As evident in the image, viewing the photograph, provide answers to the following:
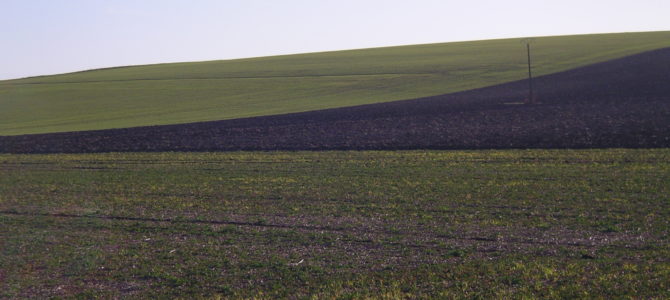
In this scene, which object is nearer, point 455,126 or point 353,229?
point 353,229

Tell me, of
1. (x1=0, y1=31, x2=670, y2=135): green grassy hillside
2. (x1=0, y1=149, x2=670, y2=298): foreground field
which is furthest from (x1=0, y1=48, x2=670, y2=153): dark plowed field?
(x1=0, y1=31, x2=670, y2=135): green grassy hillside

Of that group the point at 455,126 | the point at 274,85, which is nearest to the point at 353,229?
the point at 455,126

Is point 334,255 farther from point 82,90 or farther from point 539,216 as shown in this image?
point 82,90

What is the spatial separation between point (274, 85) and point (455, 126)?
28.9 meters

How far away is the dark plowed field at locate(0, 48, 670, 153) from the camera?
1169 inches

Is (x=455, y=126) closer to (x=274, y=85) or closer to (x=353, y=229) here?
(x=353, y=229)

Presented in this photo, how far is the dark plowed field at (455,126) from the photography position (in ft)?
97.4

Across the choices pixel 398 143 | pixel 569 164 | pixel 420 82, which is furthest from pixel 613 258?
pixel 420 82

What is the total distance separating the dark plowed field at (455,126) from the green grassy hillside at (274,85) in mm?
5330

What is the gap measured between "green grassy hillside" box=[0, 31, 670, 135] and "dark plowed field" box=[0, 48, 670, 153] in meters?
5.33

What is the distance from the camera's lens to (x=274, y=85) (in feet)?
197

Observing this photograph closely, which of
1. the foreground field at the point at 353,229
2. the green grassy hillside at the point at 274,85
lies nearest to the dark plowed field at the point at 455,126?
the foreground field at the point at 353,229

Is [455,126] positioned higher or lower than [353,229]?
lower

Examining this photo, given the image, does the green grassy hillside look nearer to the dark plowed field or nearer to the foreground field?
the dark plowed field
